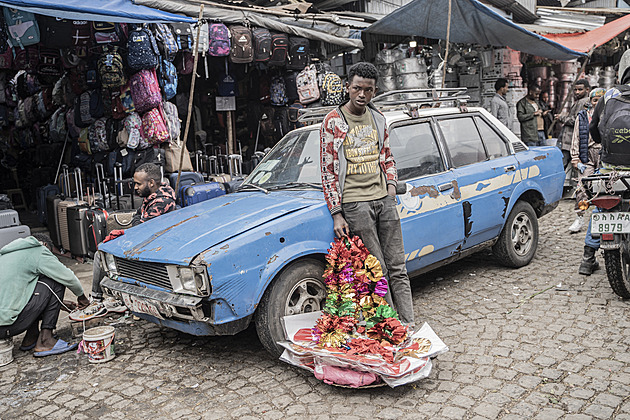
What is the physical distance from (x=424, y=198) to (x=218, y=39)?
4390 mm

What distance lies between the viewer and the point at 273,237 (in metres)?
3.63

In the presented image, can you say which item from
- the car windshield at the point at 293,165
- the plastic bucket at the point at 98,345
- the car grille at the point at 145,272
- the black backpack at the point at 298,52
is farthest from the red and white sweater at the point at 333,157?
the black backpack at the point at 298,52

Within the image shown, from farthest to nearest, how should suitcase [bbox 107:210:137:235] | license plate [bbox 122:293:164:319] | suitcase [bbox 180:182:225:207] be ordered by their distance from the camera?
suitcase [bbox 180:182:225:207]
suitcase [bbox 107:210:137:235]
license plate [bbox 122:293:164:319]

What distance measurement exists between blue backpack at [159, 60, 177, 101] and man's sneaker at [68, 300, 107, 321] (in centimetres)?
342

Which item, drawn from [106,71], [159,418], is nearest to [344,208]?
[159,418]

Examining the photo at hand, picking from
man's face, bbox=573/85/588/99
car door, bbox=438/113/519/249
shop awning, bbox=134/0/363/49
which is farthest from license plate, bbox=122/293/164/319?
man's face, bbox=573/85/588/99

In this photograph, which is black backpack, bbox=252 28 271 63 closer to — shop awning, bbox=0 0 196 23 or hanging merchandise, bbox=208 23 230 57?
hanging merchandise, bbox=208 23 230 57

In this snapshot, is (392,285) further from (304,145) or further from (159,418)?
(159,418)

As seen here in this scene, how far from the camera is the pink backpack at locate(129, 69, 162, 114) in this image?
23.1 ft

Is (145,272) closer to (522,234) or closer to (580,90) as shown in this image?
(522,234)

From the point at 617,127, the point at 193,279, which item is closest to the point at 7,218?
the point at 193,279

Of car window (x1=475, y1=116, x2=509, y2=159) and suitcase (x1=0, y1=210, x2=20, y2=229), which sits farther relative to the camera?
suitcase (x1=0, y1=210, x2=20, y2=229)

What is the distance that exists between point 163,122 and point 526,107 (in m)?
6.28

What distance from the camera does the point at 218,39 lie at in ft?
24.8
